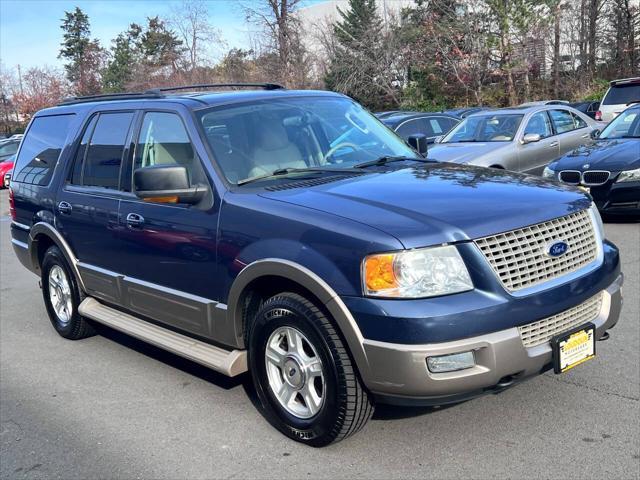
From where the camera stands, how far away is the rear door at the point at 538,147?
10.7m

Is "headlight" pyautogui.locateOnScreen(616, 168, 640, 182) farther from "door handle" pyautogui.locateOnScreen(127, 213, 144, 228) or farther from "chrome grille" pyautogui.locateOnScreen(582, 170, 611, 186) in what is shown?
"door handle" pyautogui.locateOnScreen(127, 213, 144, 228)

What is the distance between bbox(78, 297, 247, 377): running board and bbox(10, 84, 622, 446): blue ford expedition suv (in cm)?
2

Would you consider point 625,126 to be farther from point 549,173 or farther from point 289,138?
point 289,138

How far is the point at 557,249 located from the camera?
3445 millimetres

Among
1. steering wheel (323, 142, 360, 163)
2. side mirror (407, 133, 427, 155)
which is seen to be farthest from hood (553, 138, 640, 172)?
steering wheel (323, 142, 360, 163)

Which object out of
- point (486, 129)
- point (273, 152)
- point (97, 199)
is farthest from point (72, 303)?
point (486, 129)

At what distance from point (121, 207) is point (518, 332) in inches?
113

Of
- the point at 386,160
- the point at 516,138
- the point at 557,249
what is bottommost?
the point at 557,249

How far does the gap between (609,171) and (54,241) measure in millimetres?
6895

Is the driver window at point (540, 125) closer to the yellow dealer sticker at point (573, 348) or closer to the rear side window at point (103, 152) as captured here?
the rear side window at point (103, 152)

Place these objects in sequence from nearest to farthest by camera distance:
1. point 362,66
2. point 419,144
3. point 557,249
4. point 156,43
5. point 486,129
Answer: point 557,249 → point 419,144 → point 486,129 → point 362,66 → point 156,43

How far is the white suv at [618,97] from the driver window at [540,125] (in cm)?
665

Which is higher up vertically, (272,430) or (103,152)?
(103,152)

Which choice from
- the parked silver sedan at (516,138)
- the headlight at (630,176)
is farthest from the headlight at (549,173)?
the headlight at (630,176)
